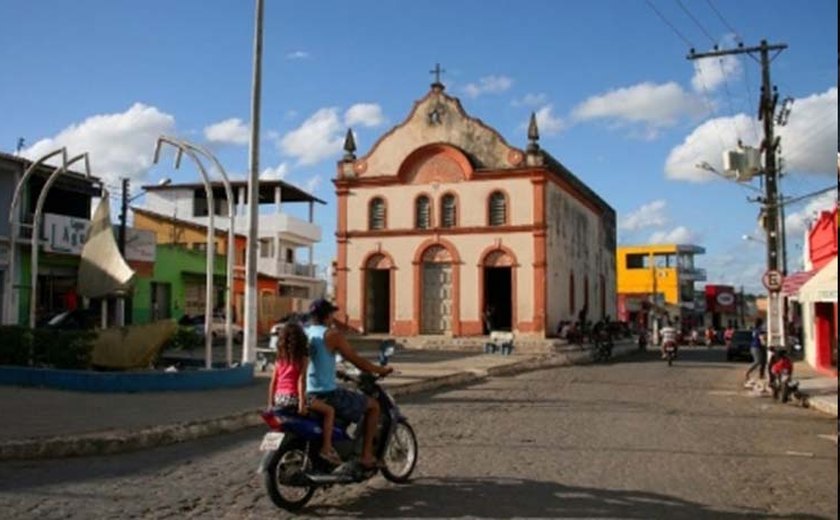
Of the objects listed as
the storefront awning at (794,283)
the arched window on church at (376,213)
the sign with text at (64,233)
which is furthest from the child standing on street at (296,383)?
the arched window on church at (376,213)

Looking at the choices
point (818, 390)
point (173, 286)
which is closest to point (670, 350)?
point (818, 390)

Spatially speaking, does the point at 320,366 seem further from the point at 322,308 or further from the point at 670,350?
the point at 670,350

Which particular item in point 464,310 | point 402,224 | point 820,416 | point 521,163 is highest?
point 521,163

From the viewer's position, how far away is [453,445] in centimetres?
1031

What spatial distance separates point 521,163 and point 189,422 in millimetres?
26931

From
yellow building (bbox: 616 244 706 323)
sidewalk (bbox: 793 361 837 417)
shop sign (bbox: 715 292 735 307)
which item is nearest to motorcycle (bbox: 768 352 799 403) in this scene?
sidewalk (bbox: 793 361 837 417)

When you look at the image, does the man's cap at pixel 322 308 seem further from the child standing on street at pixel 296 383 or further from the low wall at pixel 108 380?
the low wall at pixel 108 380

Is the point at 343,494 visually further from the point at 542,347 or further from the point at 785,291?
the point at 542,347

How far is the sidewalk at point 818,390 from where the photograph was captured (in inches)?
618

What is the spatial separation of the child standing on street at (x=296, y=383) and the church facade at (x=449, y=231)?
95.0ft

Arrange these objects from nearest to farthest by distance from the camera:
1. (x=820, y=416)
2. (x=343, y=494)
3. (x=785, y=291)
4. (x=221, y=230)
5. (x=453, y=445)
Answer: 1. (x=343, y=494)
2. (x=453, y=445)
3. (x=820, y=416)
4. (x=785, y=291)
5. (x=221, y=230)

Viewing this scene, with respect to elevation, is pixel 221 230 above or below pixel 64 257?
above

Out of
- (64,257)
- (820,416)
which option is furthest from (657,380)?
(64,257)

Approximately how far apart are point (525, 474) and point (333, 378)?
2.24 metres
